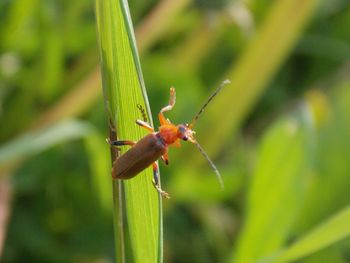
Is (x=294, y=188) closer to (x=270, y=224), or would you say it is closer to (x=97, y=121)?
(x=270, y=224)

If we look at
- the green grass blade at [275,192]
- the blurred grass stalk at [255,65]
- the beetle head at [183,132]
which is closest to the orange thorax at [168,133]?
the beetle head at [183,132]

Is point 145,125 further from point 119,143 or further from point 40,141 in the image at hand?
point 40,141

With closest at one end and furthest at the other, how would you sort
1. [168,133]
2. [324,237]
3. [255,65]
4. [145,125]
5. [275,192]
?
[145,125] < [324,237] < [168,133] < [275,192] < [255,65]

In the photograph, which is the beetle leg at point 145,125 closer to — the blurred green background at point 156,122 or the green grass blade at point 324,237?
the green grass blade at point 324,237

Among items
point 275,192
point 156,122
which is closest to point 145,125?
point 275,192

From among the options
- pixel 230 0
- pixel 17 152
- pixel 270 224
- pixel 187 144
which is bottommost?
pixel 270 224

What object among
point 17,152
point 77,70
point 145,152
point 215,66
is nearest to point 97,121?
point 77,70
